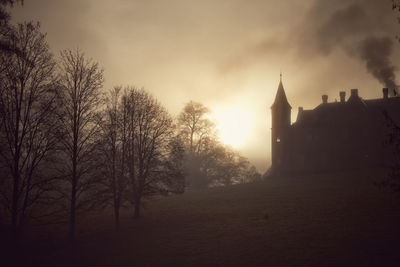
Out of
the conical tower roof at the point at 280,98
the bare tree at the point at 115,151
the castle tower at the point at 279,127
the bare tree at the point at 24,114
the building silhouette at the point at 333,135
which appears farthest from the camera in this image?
the conical tower roof at the point at 280,98

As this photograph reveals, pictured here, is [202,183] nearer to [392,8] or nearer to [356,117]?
[356,117]

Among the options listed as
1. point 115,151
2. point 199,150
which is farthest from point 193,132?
point 115,151

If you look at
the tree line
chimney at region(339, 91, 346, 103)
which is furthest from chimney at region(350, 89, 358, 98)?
the tree line

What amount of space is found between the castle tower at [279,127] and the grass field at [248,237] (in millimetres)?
21280

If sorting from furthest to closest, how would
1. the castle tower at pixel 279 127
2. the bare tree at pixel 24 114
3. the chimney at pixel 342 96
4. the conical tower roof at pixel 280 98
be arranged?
the conical tower roof at pixel 280 98
the castle tower at pixel 279 127
the chimney at pixel 342 96
the bare tree at pixel 24 114

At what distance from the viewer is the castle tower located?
48844mm

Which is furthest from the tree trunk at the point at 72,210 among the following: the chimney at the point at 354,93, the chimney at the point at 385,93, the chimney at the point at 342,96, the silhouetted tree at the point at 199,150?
the chimney at the point at 385,93

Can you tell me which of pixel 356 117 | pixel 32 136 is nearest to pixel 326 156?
pixel 356 117

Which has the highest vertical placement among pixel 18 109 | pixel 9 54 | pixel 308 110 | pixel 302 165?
pixel 308 110

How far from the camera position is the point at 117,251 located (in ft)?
55.6

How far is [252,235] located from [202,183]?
97.3 ft

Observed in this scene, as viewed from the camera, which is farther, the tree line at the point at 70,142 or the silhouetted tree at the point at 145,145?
the silhouetted tree at the point at 145,145

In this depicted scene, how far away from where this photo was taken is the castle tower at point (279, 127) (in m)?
48.8

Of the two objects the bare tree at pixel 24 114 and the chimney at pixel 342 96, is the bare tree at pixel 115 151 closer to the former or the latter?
the bare tree at pixel 24 114
